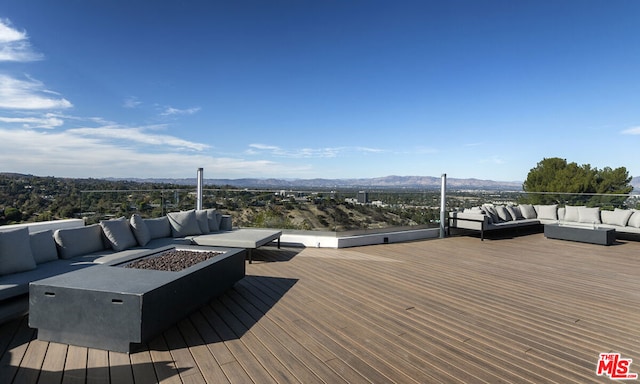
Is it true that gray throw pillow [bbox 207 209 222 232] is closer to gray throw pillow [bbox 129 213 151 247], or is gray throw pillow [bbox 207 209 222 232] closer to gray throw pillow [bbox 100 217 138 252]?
gray throw pillow [bbox 129 213 151 247]

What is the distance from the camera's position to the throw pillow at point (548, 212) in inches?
335

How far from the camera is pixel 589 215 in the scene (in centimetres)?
797

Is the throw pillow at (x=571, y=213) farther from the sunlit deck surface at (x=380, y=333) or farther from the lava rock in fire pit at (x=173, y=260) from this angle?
the lava rock in fire pit at (x=173, y=260)

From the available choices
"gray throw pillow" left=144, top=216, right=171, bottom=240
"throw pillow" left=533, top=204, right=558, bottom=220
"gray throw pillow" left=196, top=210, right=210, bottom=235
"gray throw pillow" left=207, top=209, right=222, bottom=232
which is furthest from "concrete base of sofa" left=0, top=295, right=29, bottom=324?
"throw pillow" left=533, top=204, right=558, bottom=220

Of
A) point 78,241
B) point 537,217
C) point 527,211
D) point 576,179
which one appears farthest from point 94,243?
point 576,179

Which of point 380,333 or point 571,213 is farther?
point 571,213

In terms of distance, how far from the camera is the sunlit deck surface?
76.0 inches

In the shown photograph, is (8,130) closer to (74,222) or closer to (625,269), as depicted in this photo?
(74,222)

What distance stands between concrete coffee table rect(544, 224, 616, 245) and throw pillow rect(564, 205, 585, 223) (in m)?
1.03

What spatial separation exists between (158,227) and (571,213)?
9765 mm

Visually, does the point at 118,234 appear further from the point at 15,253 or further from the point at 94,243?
the point at 15,253

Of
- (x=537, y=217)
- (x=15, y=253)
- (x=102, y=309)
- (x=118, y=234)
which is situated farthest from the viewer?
(x=537, y=217)

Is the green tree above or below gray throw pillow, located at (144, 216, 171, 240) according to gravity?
above

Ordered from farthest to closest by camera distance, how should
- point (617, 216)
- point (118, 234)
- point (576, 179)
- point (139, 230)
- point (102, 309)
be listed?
point (576, 179)
point (617, 216)
point (139, 230)
point (118, 234)
point (102, 309)
